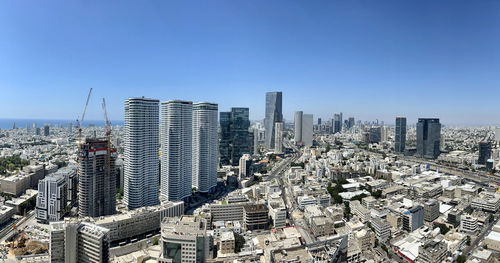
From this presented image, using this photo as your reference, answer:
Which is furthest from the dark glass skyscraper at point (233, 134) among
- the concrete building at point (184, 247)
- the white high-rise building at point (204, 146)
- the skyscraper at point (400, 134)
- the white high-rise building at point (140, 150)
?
the skyscraper at point (400, 134)

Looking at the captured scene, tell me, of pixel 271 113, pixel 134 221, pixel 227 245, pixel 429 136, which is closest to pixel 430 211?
pixel 227 245

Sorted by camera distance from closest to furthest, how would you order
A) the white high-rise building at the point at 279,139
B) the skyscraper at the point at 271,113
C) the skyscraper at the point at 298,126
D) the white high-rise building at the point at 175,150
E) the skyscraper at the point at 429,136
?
1. the white high-rise building at the point at 175,150
2. the skyscraper at the point at 429,136
3. the white high-rise building at the point at 279,139
4. the skyscraper at the point at 271,113
5. the skyscraper at the point at 298,126

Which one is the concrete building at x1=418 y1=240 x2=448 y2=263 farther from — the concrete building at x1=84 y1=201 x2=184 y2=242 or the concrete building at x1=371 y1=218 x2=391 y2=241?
the concrete building at x1=84 y1=201 x2=184 y2=242

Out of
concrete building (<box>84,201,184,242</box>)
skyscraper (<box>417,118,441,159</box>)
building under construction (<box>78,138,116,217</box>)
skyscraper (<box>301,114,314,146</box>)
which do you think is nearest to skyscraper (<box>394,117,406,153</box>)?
skyscraper (<box>417,118,441,159</box>)

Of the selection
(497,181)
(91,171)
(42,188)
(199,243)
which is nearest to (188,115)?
(91,171)

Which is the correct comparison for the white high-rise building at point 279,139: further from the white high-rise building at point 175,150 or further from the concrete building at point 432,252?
the concrete building at point 432,252

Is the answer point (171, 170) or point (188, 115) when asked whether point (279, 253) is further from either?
point (188, 115)
